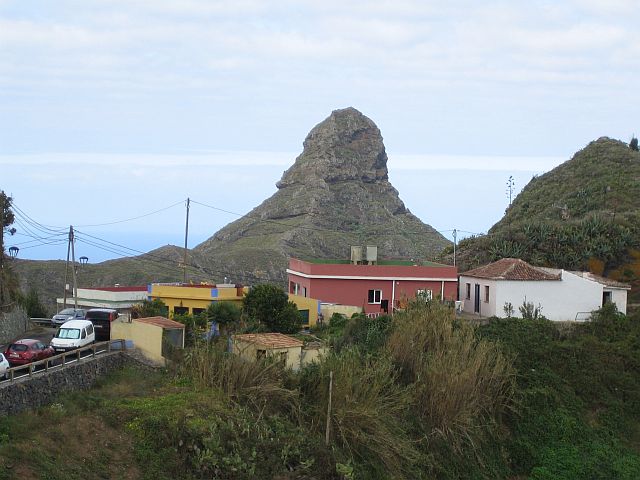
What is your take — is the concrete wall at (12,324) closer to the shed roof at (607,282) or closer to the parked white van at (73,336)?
the parked white van at (73,336)

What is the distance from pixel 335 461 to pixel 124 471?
18.6 ft

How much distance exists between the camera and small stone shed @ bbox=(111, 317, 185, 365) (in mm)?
22875

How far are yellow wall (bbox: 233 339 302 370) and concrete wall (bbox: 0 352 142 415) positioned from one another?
3.32 metres

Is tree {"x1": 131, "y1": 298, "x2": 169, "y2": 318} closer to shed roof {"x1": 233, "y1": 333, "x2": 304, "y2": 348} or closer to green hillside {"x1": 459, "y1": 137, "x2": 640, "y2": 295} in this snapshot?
shed roof {"x1": 233, "y1": 333, "x2": 304, "y2": 348}

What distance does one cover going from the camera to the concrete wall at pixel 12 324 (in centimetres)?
3097

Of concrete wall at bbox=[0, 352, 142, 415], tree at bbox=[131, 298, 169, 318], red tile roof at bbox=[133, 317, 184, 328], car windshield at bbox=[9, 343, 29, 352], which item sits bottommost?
concrete wall at bbox=[0, 352, 142, 415]

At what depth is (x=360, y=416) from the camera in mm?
20359

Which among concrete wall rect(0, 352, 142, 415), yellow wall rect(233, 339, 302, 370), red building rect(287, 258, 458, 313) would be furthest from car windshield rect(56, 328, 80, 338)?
red building rect(287, 258, 458, 313)

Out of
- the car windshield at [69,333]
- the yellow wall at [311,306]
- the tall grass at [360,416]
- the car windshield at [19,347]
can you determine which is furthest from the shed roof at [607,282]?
the car windshield at [19,347]

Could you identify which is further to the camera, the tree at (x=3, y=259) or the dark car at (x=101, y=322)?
the tree at (x=3, y=259)

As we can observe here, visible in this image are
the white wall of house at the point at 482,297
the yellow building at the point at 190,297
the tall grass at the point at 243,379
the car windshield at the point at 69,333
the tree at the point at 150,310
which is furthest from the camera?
the yellow building at the point at 190,297

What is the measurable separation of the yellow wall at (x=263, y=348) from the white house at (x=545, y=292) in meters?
13.9

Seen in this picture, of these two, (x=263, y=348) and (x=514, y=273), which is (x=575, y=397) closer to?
(x=514, y=273)

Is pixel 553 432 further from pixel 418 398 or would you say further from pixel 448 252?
pixel 448 252
